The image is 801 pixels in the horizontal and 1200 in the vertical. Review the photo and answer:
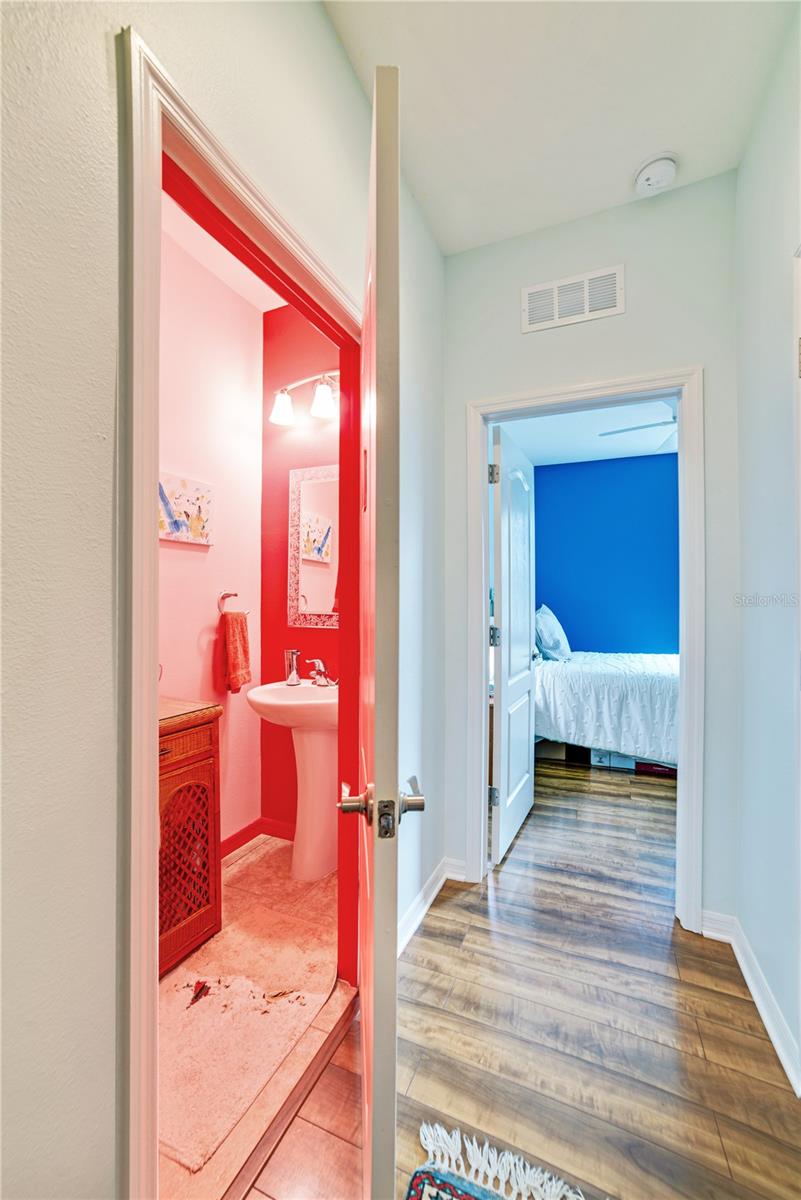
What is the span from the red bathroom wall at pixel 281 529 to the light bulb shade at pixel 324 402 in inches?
4.8

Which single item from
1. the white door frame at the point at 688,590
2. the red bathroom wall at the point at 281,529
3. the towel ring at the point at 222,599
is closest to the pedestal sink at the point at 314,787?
the red bathroom wall at the point at 281,529

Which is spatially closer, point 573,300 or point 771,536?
point 771,536

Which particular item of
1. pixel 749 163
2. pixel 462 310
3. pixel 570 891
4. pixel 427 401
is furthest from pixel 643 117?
pixel 570 891

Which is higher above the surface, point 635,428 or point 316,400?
point 635,428

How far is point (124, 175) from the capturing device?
2.33ft

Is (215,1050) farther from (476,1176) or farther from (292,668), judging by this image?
(292,668)

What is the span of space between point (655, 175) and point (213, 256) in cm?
180

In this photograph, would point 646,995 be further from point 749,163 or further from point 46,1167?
point 749,163

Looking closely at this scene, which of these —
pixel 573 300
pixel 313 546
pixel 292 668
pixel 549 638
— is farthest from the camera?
pixel 549 638

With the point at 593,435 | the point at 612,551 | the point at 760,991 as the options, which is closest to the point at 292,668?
the point at 760,991

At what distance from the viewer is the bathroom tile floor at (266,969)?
3.49 feet

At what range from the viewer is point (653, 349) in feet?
6.14

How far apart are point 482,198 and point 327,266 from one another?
3.54ft

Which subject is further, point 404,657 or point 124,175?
point 404,657
